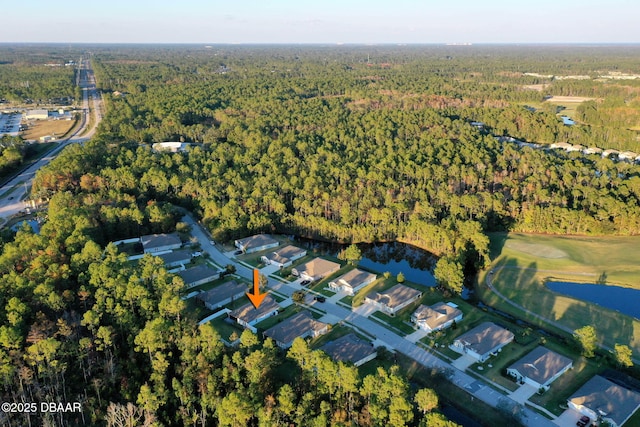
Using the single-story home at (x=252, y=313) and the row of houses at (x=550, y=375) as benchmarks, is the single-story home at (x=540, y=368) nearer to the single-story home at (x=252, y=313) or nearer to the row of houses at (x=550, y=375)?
the row of houses at (x=550, y=375)

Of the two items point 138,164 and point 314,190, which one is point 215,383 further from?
point 138,164

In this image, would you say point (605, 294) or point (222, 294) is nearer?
point (222, 294)

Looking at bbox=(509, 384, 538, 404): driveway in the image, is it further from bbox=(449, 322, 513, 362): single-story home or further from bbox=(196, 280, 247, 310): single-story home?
bbox=(196, 280, 247, 310): single-story home

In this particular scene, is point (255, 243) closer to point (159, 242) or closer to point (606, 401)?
point (159, 242)

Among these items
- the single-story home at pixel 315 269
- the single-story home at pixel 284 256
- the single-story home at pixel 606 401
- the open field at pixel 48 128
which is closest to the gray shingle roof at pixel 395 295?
the single-story home at pixel 315 269

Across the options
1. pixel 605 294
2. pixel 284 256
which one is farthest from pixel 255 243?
pixel 605 294

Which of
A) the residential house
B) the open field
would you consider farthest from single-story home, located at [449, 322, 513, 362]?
the open field
